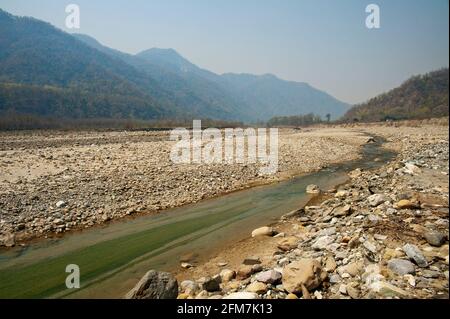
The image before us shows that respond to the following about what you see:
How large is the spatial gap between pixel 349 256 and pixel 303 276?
1.47 m

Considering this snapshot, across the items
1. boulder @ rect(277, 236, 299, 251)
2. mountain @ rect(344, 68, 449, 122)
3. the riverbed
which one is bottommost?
the riverbed

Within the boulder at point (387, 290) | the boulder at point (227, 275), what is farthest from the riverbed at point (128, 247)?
the boulder at point (387, 290)

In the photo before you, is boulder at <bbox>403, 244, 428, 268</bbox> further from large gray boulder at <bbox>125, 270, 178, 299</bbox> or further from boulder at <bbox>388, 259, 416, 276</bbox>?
large gray boulder at <bbox>125, 270, 178, 299</bbox>

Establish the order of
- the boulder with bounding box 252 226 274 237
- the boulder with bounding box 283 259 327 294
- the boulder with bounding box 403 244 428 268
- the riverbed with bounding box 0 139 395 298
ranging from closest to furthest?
the boulder with bounding box 403 244 428 268 < the boulder with bounding box 283 259 327 294 < the riverbed with bounding box 0 139 395 298 < the boulder with bounding box 252 226 274 237

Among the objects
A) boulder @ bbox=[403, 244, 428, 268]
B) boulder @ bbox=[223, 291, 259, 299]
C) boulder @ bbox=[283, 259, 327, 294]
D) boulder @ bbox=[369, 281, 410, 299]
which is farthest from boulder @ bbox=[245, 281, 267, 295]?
boulder @ bbox=[403, 244, 428, 268]

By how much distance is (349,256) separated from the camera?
21.5 feet

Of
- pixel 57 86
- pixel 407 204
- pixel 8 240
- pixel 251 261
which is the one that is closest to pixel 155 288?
pixel 251 261

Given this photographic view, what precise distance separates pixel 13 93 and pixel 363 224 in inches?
4475

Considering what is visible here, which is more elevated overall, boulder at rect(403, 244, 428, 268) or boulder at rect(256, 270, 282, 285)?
boulder at rect(403, 244, 428, 268)

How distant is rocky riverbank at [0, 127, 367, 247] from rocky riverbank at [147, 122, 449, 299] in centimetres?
560

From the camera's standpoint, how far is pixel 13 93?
312ft

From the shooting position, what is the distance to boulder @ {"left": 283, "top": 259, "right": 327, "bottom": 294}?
5.62 m
